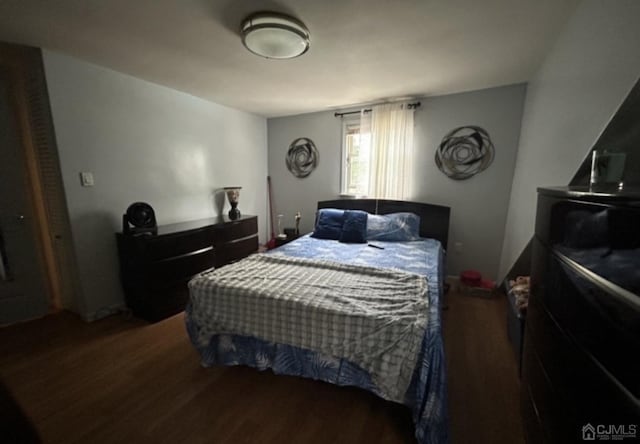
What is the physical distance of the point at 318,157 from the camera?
3.88 m

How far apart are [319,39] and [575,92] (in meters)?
1.64

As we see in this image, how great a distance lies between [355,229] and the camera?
9.72 ft

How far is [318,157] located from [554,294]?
10.8 feet

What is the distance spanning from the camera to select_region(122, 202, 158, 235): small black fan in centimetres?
236

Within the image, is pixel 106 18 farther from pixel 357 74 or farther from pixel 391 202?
pixel 391 202

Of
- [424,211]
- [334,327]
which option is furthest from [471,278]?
[334,327]

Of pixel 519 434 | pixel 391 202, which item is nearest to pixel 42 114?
pixel 391 202

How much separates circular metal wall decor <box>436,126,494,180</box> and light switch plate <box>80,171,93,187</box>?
3.65 m

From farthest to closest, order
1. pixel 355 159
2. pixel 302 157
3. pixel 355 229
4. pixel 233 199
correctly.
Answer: pixel 302 157, pixel 355 159, pixel 233 199, pixel 355 229

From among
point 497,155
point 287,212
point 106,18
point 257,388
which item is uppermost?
point 106,18

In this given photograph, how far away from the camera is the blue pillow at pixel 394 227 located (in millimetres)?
2967

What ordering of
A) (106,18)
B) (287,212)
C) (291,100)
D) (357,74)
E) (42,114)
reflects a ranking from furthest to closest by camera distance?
(287,212)
(291,100)
(357,74)
(42,114)
(106,18)

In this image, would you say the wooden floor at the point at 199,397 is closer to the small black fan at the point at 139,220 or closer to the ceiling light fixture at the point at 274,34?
the small black fan at the point at 139,220

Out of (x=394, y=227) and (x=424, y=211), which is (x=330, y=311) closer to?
(x=394, y=227)
